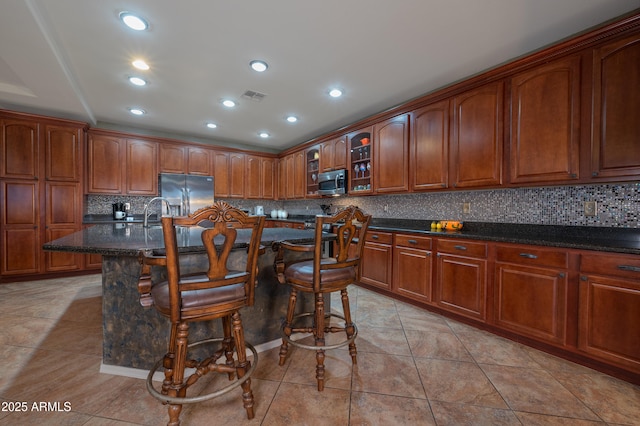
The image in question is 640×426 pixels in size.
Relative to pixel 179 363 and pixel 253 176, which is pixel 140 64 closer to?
pixel 179 363

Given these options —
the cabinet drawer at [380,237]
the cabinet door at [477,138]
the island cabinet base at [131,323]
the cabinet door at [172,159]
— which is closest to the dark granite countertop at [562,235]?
the cabinet drawer at [380,237]

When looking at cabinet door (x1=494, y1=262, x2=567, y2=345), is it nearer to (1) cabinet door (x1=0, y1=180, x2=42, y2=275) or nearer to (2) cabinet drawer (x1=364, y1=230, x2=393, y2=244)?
(2) cabinet drawer (x1=364, y1=230, x2=393, y2=244)

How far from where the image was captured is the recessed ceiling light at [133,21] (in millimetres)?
1924

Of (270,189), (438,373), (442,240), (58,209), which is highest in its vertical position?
(270,189)

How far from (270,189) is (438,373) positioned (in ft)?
16.6

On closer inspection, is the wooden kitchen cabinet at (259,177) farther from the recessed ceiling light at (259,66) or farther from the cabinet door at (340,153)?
the recessed ceiling light at (259,66)

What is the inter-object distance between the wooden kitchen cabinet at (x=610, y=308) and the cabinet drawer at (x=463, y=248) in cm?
64

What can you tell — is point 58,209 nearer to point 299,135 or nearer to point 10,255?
point 10,255

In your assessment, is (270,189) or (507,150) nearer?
(507,150)

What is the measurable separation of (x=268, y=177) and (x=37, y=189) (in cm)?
374

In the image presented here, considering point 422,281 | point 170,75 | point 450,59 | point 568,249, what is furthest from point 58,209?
point 568,249

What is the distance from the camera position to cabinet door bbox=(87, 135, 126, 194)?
Result: 428cm

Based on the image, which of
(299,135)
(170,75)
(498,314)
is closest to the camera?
(498,314)

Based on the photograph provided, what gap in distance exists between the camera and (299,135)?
17.1 ft
